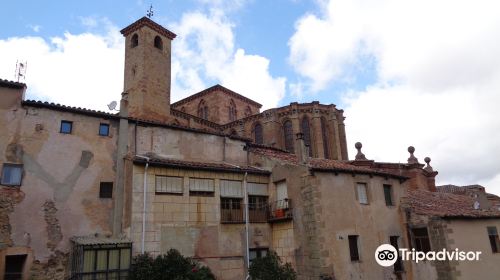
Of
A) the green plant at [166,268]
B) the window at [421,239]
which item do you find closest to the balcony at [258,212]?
the green plant at [166,268]

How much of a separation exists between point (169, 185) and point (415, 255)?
539 inches

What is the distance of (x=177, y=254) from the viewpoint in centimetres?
1700

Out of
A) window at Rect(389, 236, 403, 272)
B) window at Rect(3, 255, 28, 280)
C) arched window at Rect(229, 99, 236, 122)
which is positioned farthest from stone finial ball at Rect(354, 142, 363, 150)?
window at Rect(3, 255, 28, 280)

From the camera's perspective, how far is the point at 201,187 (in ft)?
64.2

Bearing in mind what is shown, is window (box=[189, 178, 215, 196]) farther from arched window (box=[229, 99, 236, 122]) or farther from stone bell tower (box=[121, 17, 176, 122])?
arched window (box=[229, 99, 236, 122])

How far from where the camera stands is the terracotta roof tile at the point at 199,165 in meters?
18.2

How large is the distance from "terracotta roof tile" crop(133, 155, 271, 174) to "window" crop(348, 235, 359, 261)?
18.4 ft

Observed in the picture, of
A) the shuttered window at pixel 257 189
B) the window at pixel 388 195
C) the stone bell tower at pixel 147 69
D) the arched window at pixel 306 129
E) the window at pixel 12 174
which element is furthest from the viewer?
the arched window at pixel 306 129

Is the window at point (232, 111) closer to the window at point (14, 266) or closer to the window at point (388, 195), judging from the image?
the window at point (388, 195)

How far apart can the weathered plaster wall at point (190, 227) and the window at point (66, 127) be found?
10.9ft

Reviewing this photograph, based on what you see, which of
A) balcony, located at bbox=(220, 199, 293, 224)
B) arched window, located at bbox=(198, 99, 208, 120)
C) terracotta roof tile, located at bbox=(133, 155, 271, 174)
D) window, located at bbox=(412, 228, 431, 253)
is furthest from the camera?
arched window, located at bbox=(198, 99, 208, 120)

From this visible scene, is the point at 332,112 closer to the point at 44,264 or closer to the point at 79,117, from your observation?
the point at 79,117

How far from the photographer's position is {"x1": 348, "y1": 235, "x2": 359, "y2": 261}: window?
63.9ft

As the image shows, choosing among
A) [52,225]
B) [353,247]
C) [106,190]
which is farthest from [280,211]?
[52,225]
